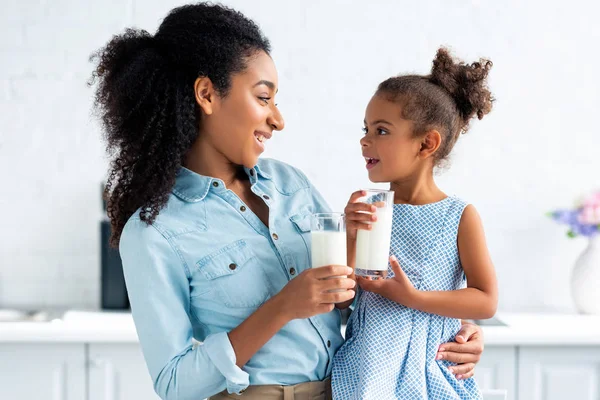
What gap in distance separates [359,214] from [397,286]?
169 millimetres

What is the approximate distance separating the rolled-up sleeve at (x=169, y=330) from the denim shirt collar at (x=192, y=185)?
11 centimetres

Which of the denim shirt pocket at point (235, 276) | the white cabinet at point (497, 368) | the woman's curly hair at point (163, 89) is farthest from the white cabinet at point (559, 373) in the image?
the woman's curly hair at point (163, 89)

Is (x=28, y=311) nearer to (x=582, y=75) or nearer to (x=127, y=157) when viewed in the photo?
(x=127, y=157)

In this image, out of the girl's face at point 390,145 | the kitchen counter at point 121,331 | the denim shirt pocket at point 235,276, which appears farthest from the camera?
the kitchen counter at point 121,331

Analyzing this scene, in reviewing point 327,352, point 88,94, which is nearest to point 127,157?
point 327,352

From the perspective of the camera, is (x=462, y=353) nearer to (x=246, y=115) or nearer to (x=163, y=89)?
(x=246, y=115)

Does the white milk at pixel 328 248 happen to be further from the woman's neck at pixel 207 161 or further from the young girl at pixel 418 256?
the woman's neck at pixel 207 161

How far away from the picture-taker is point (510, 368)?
2680mm

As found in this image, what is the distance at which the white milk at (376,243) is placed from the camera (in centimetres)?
144

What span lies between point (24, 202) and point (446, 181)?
1812 millimetres

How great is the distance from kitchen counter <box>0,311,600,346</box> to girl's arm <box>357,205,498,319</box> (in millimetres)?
1117

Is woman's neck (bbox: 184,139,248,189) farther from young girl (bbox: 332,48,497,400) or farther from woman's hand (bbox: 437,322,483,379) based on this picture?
woman's hand (bbox: 437,322,483,379)

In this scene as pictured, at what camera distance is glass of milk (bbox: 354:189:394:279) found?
4.72ft

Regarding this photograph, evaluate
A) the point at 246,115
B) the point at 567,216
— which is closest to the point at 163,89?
the point at 246,115
